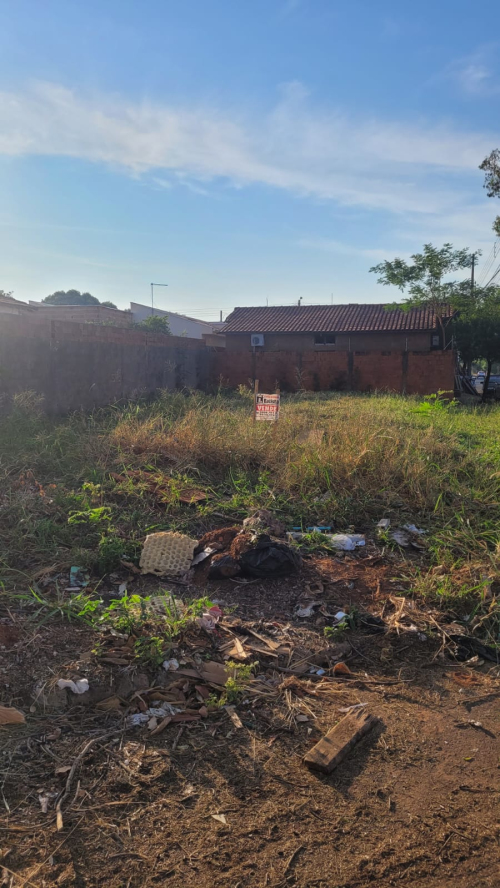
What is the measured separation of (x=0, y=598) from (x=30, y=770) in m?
1.54

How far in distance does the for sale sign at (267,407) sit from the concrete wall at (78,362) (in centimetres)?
394

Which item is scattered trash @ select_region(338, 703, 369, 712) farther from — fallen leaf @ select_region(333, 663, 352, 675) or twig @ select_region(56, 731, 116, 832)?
twig @ select_region(56, 731, 116, 832)

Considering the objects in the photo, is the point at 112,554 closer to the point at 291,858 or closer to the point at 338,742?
the point at 338,742

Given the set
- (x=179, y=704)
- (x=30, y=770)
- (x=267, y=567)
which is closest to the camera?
(x=30, y=770)

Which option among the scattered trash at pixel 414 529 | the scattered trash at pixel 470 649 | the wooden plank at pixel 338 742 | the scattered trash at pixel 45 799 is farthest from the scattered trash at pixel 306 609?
the scattered trash at pixel 45 799

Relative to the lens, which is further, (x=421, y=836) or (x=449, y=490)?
(x=449, y=490)

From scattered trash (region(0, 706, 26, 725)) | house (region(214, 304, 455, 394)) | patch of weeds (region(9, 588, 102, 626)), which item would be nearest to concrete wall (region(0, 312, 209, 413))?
house (region(214, 304, 455, 394))

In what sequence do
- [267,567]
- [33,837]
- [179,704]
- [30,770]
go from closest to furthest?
[33,837] → [30,770] → [179,704] → [267,567]

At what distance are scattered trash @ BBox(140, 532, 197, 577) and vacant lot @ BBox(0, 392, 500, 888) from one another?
0.37 feet

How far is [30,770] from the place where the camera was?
222cm

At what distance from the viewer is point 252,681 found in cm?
289

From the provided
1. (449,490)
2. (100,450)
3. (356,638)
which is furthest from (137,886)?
(100,450)

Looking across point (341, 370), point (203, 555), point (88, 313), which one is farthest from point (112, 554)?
point (88, 313)

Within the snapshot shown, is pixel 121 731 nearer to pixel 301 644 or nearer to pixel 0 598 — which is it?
pixel 301 644
